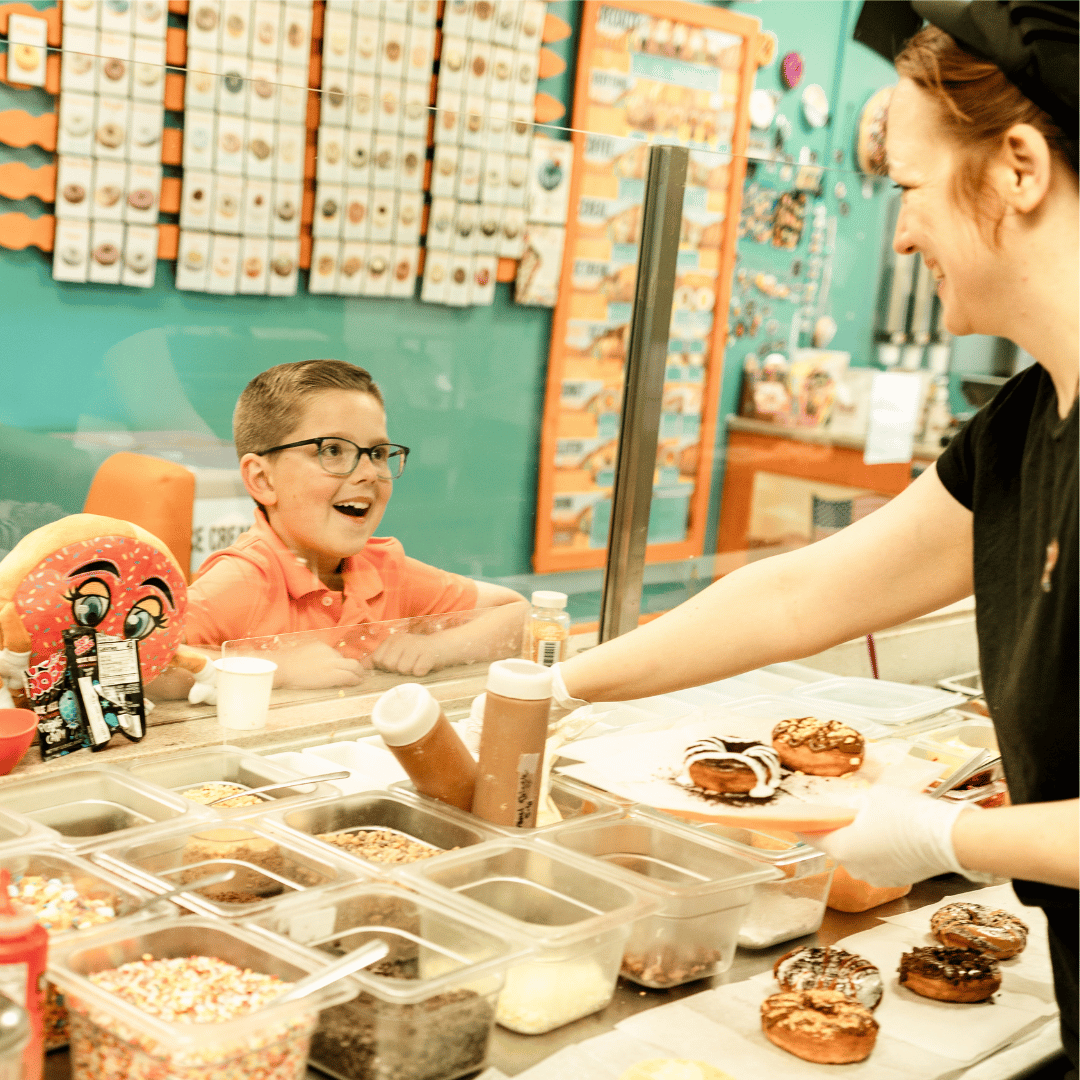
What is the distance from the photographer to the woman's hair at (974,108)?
1.00m

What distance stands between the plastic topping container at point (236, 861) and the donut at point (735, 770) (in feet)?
1.33

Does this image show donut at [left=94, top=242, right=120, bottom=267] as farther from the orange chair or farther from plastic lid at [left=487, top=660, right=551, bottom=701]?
plastic lid at [left=487, top=660, right=551, bottom=701]

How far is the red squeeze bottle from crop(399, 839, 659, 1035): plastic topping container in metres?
0.37

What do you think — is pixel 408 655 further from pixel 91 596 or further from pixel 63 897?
pixel 63 897

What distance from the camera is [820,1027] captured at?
116cm

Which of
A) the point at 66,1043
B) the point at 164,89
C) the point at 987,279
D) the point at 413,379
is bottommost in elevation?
the point at 66,1043

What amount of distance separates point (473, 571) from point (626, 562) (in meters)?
0.65

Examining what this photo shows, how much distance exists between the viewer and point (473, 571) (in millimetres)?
2951

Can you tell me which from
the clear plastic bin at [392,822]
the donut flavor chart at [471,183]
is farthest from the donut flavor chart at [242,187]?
the clear plastic bin at [392,822]

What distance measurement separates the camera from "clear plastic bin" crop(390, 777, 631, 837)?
1.36 m

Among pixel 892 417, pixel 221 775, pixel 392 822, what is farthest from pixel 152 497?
pixel 892 417

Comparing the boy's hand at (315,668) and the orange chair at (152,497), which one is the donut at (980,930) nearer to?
A: the boy's hand at (315,668)

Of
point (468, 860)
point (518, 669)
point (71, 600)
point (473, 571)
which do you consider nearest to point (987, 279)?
point (518, 669)

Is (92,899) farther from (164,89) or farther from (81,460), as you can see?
(164,89)
